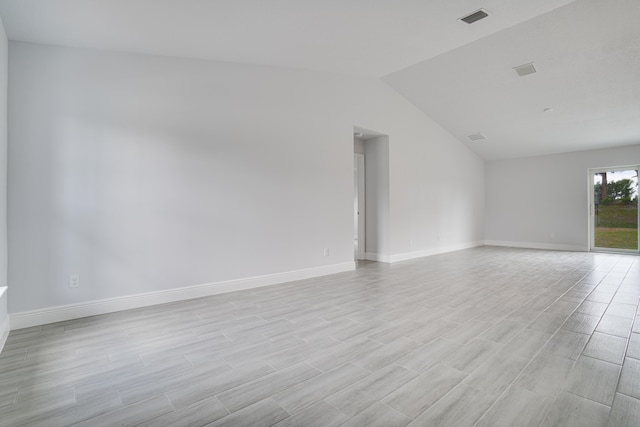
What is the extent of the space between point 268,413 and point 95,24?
11.3 ft

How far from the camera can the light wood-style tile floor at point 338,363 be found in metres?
1.63

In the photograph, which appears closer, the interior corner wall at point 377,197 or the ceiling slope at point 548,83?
the ceiling slope at point 548,83

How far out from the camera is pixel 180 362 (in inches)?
Result: 86.7

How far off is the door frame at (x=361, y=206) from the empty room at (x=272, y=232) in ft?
1.67

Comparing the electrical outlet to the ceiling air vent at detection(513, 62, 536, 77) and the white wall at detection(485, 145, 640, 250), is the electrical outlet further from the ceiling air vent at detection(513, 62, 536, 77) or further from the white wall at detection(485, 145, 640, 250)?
the white wall at detection(485, 145, 640, 250)

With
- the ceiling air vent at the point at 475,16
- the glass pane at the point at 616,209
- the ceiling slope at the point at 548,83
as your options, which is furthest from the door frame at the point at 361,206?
the glass pane at the point at 616,209

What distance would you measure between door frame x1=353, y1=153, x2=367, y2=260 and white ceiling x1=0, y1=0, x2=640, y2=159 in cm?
176

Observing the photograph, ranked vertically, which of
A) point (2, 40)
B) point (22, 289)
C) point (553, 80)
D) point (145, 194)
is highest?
point (553, 80)

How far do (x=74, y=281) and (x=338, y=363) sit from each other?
2.76 m

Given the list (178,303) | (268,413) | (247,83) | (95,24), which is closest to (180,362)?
(268,413)

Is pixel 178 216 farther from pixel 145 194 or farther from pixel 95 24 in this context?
pixel 95 24

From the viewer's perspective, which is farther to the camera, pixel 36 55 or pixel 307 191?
pixel 307 191

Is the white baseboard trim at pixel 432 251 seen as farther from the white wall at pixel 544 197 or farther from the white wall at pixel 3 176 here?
the white wall at pixel 3 176

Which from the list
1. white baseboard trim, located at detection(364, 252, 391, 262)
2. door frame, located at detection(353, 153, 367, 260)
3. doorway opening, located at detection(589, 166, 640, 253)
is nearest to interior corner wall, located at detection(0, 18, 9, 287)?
door frame, located at detection(353, 153, 367, 260)
